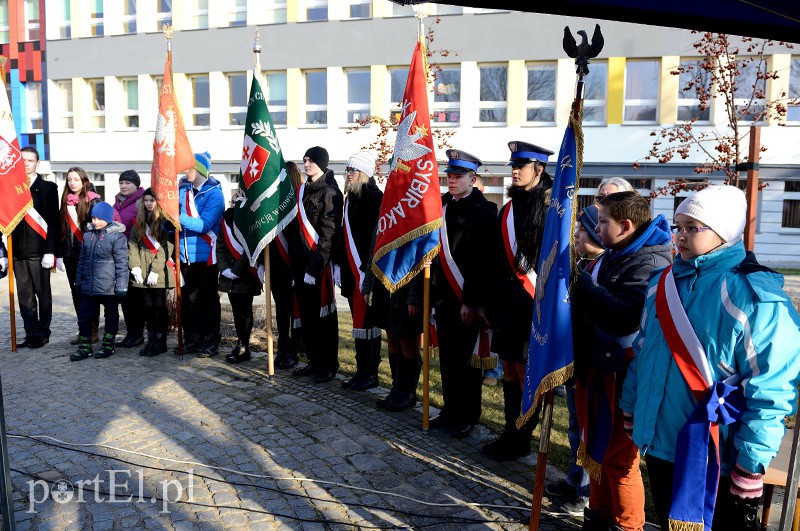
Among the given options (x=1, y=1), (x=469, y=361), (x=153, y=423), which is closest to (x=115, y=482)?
(x=153, y=423)

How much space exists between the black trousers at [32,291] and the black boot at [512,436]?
20.1 ft

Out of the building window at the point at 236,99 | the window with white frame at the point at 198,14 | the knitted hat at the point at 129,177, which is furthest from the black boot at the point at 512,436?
the window with white frame at the point at 198,14

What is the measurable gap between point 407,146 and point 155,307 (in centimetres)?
400

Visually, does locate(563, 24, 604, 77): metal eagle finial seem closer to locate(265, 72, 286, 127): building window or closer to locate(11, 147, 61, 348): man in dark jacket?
locate(11, 147, 61, 348): man in dark jacket

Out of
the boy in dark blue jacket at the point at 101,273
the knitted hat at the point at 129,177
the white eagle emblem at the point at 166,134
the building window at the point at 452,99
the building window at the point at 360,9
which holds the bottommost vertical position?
the boy in dark blue jacket at the point at 101,273

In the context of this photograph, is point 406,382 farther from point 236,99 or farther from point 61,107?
point 61,107

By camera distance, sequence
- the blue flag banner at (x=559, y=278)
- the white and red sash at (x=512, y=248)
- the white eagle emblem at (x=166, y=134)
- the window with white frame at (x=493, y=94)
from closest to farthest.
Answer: the blue flag banner at (x=559, y=278), the white and red sash at (x=512, y=248), the white eagle emblem at (x=166, y=134), the window with white frame at (x=493, y=94)

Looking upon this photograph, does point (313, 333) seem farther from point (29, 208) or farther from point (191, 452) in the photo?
point (29, 208)

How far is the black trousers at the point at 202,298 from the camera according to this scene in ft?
24.7

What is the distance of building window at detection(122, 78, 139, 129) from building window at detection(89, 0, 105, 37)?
2219 millimetres

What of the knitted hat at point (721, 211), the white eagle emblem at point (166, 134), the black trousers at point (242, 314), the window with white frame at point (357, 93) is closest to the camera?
the knitted hat at point (721, 211)

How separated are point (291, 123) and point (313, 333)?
728 inches

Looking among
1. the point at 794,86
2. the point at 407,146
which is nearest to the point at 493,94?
the point at 794,86

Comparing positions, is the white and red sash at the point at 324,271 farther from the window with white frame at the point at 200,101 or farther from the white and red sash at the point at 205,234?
the window with white frame at the point at 200,101
